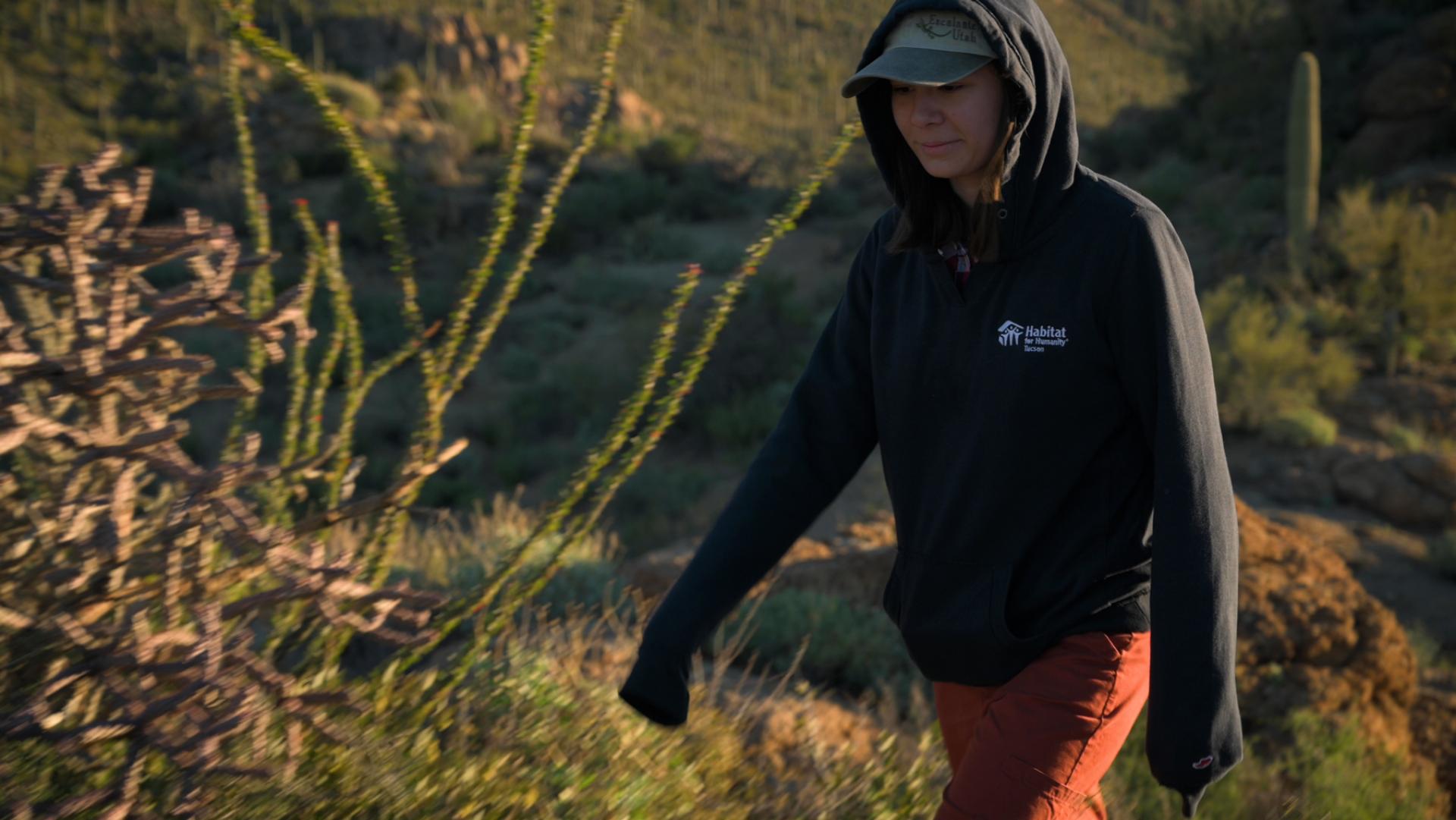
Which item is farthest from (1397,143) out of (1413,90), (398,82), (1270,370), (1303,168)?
(398,82)

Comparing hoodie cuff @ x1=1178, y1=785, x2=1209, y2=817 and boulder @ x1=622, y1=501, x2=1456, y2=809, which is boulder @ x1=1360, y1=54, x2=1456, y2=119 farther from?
hoodie cuff @ x1=1178, y1=785, x2=1209, y2=817

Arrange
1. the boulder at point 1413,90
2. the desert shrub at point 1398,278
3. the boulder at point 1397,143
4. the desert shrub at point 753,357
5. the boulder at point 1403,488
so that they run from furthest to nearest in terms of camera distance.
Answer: the boulder at point 1413,90 → the boulder at point 1397,143 → the desert shrub at point 753,357 → the desert shrub at point 1398,278 → the boulder at point 1403,488

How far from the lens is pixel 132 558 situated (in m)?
2.42

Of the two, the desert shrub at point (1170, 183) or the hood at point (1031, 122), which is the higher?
the hood at point (1031, 122)

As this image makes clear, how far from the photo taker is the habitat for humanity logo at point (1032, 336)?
76.8 inches

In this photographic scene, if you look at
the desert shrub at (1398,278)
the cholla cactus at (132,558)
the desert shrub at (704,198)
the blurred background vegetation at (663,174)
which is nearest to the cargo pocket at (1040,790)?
the cholla cactus at (132,558)

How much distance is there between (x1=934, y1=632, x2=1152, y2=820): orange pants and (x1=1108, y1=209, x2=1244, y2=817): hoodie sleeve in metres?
0.10

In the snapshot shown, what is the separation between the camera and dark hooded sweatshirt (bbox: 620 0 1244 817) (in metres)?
1.82

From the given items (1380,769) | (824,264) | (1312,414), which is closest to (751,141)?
(824,264)

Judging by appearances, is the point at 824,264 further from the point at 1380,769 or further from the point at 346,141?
Result: the point at 346,141

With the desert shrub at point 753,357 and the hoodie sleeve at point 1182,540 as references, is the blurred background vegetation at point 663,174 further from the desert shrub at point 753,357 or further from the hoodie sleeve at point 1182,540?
the hoodie sleeve at point 1182,540

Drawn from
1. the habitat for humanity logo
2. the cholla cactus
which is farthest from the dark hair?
the cholla cactus

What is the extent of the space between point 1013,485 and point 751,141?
3477cm

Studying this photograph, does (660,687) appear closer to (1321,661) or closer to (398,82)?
(1321,661)
